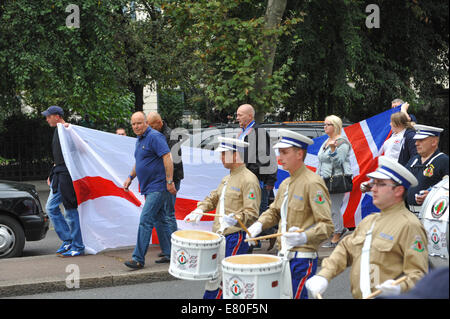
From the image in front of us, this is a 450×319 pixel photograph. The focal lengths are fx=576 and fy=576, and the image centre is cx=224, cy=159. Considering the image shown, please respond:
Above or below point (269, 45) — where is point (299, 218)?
below

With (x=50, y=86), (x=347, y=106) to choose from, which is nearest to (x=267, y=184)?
(x=50, y=86)

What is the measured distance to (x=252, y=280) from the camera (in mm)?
3820

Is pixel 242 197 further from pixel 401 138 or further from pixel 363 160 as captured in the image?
pixel 363 160

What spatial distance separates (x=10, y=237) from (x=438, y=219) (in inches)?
228

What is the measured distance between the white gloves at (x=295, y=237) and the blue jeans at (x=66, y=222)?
181 inches

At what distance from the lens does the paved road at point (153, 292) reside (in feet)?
20.8

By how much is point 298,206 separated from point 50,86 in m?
12.4

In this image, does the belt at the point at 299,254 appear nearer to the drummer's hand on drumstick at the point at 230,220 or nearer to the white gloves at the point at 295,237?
the white gloves at the point at 295,237

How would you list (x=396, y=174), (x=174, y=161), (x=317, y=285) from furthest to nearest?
(x=174, y=161) < (x=396, y=174) < (x=317, y=285)

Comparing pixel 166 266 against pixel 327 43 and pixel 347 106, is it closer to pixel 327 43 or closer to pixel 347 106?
pixel 327 43

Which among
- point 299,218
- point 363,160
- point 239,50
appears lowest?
point 299,218

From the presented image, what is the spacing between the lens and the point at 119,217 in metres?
8.30

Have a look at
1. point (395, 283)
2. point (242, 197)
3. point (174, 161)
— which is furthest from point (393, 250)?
point (174, 161)

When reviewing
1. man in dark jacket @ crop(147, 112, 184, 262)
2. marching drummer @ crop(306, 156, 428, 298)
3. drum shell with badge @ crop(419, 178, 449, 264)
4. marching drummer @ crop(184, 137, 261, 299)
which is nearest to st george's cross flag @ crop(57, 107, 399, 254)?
man in dark jacket @ crop(147, 112, 184, 262)
